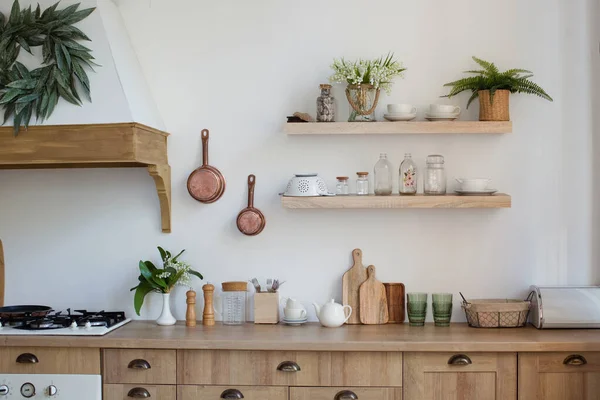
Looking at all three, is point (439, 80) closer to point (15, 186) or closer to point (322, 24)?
point (322, 24)

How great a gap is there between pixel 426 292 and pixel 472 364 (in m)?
0.58

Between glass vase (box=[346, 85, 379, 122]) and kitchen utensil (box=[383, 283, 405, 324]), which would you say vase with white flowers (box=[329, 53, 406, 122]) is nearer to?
glass vase (box=[346, 85, 379, 122])

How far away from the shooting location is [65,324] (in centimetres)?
356

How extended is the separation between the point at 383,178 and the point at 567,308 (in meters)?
1.04

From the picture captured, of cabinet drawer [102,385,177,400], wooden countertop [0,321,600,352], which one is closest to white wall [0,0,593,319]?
wooden countertop [0,321,600,352]

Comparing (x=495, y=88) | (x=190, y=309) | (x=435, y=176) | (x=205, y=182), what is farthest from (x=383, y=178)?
(x=190, y=309)

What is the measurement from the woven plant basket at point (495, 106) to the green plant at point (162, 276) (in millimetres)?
1587

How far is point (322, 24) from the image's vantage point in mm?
3789

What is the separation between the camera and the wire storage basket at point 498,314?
3.53m

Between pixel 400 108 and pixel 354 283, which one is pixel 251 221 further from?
pixel 400 108

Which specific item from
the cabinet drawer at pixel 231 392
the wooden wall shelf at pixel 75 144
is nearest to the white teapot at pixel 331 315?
the cabinet drawer at pixel 231 392

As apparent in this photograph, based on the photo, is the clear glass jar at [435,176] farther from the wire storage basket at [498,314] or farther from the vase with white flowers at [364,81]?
the wire storage basket at [498,314]

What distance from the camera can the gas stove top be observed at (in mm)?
3443

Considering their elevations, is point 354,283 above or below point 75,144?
below
